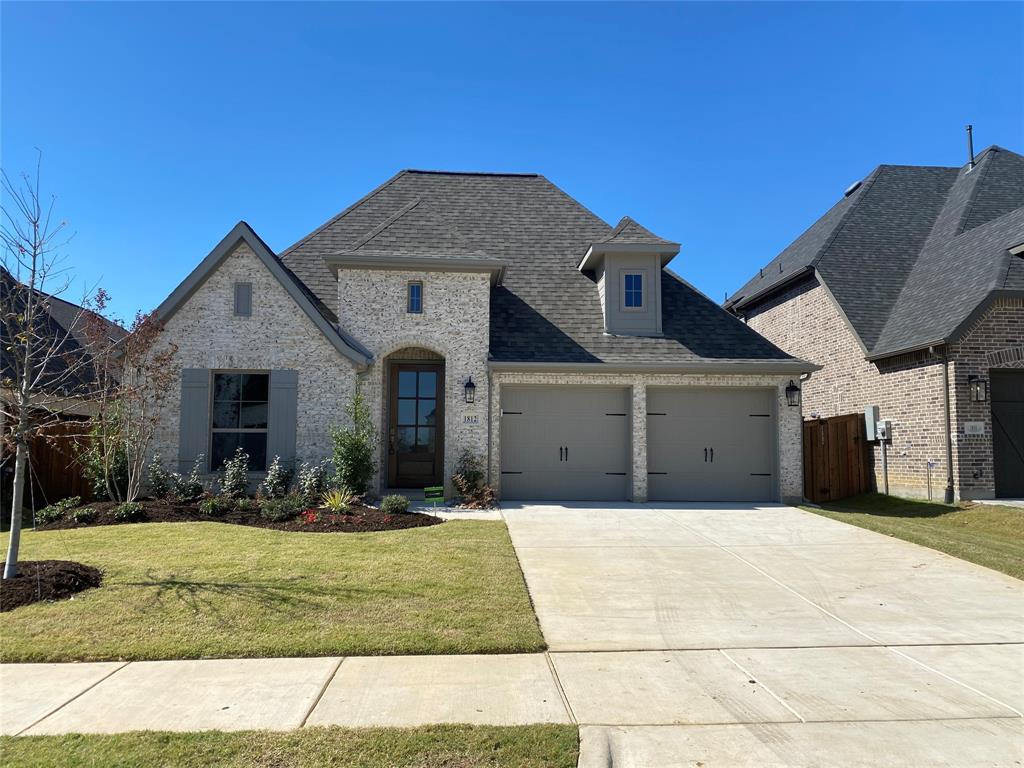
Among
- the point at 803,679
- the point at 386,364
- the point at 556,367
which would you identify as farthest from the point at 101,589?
the point at 556,367

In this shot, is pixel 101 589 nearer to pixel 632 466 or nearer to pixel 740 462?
pixel 632 466

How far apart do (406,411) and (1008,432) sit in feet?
43.2

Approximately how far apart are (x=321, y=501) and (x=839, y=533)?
8822 mm

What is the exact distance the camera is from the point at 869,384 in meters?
16.3

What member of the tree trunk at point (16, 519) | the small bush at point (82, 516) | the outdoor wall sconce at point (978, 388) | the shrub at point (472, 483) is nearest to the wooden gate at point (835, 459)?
the outdoor wall sconce at point (978, 388)

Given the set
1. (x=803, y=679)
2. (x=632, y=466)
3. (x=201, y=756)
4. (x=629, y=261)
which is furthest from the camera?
(x=629, y=261)

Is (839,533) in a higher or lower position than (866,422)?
lower

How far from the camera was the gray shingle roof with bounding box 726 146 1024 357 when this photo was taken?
14680mm

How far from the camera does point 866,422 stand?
15984mm

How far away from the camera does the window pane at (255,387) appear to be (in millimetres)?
12688

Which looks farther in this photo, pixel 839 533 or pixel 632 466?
pixel 632 466

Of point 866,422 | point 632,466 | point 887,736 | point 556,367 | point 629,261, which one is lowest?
point 887,736

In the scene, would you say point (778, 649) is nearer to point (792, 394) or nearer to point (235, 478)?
point (792, 394)

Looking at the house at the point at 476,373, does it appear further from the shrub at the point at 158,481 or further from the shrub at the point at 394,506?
the shrub at the point at 394,506
